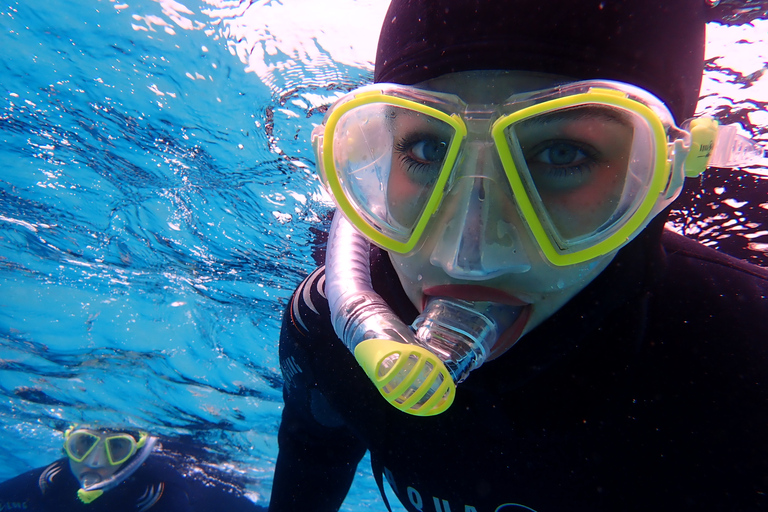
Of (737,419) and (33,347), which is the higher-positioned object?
(737,419)

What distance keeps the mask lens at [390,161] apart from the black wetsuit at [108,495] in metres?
13.0

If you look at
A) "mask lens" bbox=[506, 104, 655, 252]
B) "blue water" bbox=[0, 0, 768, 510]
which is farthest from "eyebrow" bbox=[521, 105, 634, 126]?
"blue water" bbox=[0, 0, 768, 510]

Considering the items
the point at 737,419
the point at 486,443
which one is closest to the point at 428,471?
the point at 486,443

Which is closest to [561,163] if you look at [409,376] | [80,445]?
[409,376]

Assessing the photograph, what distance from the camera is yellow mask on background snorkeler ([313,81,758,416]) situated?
1.68m

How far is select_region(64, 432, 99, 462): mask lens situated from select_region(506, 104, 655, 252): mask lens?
15.5 meters

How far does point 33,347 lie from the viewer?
13.8 m

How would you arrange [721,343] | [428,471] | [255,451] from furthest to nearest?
[255,451]
[428,471]
[721,343]

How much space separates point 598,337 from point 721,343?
0.54m

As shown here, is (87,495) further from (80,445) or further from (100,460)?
(80,445)

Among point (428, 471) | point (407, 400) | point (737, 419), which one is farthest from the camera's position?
point (428, 471)

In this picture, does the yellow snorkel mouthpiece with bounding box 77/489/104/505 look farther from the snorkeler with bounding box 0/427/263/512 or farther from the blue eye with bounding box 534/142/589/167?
the blue eye with bounding box 534/142/589/167

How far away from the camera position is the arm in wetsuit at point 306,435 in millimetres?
3422

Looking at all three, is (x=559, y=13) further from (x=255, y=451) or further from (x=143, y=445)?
(x=255, y=451)
